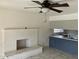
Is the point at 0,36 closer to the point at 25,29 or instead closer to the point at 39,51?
the point at 25,29

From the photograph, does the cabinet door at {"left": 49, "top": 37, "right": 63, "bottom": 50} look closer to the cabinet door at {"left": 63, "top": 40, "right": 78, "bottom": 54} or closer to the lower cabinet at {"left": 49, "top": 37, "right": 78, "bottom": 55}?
the lower cabinet at {"left": 49, "top": 37, "right": 78, "bottom": 55}

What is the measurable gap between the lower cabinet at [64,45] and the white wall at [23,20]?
0.48 metres

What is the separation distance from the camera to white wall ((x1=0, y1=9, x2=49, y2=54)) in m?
5.03

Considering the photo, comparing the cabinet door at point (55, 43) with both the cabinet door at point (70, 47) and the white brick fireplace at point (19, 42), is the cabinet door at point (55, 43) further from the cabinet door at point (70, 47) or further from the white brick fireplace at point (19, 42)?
the white brick fireplace at point (19, 42)

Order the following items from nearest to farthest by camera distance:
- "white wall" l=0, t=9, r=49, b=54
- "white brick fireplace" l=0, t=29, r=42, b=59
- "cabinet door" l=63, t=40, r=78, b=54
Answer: "white brick fireplace" l=0, t=29, r=42, b=59 → "white wall" l=0, t=9, r=49, b=54 → "cabinet door" l=63, t=40, r=78, b=54

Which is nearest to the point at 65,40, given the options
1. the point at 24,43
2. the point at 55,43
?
the point at 55,43

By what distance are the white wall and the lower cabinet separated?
0.48 m

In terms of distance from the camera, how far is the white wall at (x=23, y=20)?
16.5 feet

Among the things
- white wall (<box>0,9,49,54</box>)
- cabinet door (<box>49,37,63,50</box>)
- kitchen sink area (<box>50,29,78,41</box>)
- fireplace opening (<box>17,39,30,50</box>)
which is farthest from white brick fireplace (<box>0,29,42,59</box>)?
kitchen sink area (<box>50,29,78,41</box>)

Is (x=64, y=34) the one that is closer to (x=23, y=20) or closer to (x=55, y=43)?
(x=55, y=43)

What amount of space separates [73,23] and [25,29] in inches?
107

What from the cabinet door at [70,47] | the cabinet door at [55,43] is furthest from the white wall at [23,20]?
the cabinet door at [70,47]

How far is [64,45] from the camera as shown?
21.0ft

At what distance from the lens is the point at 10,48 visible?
16.6 ft
